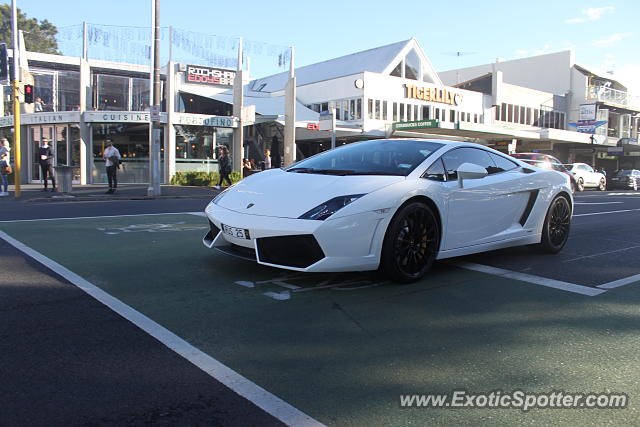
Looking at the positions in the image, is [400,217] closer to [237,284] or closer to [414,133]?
[237,284]

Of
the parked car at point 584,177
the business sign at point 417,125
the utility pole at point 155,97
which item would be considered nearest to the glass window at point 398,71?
the business sign at point 417,125

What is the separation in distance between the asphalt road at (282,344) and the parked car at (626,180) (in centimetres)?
3483

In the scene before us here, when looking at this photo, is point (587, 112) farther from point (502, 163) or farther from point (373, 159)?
point (373, 159)

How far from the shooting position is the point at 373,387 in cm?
277

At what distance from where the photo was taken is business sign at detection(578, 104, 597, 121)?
1918 inches

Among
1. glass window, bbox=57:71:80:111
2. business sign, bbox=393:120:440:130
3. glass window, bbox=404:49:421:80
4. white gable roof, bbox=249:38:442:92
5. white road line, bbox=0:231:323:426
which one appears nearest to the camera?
white road line, bbox=0:231:323:426

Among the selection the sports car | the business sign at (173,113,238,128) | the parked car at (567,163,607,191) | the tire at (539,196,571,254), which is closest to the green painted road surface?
the sports car

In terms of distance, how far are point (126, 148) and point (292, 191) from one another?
21.9m

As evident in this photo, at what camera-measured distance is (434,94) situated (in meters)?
40.1

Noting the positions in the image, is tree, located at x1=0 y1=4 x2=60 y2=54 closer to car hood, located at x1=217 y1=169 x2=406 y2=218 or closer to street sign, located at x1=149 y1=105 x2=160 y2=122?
street sign, located at x1=149 y1=105 x2=160 y2=122

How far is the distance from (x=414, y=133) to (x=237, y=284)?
33065 millimetres

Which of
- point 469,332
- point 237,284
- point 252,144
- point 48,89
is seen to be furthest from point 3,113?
point 469,332

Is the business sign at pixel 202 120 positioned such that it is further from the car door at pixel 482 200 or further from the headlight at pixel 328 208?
the headlight at pixel 328 208

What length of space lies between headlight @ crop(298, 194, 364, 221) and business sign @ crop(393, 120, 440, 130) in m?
29.9
